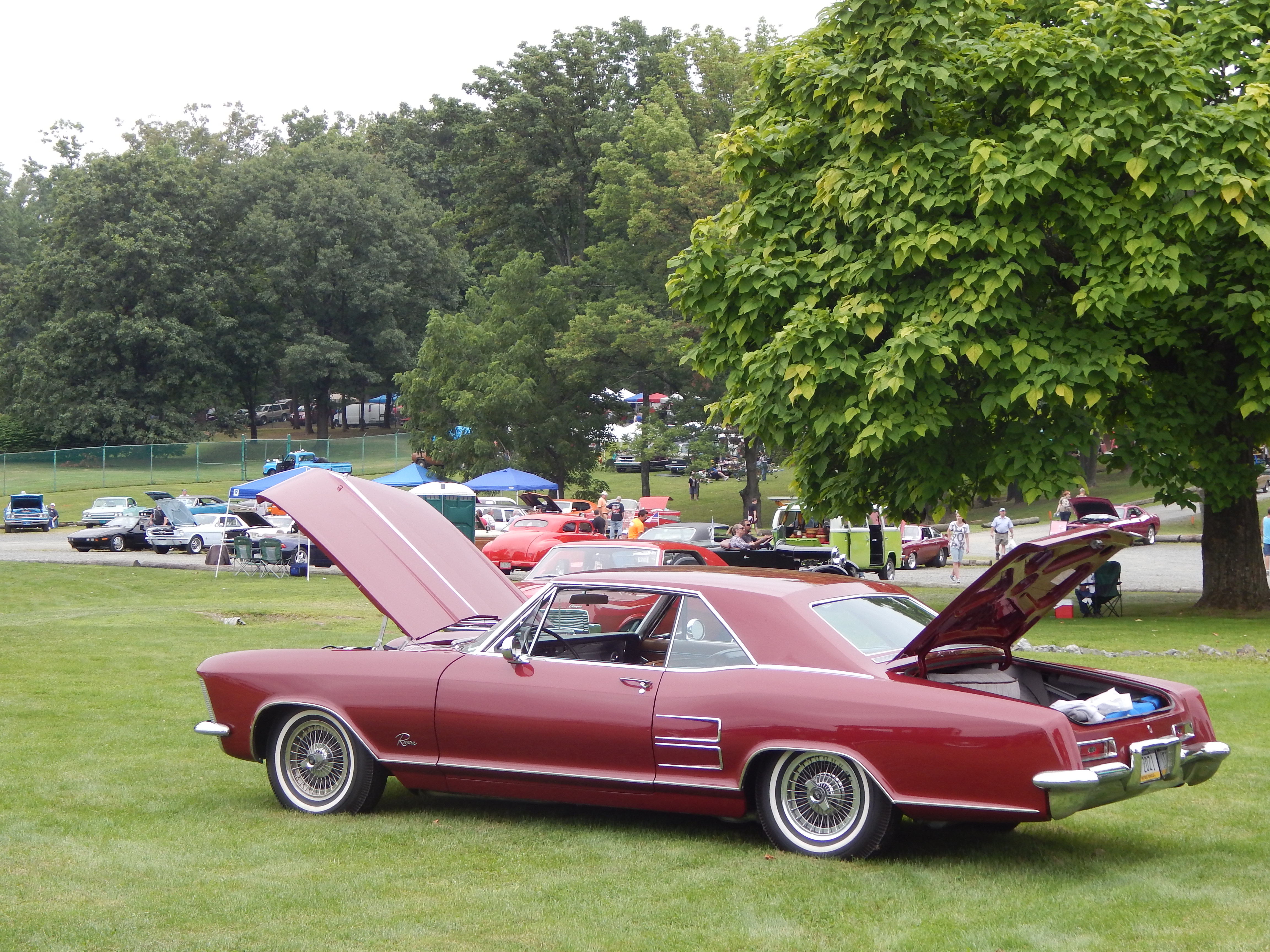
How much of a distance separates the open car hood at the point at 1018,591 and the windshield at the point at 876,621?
0.18 m

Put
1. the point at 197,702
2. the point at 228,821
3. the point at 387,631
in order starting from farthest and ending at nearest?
the point at 387,631, the point at 197,702, the point at 228,821

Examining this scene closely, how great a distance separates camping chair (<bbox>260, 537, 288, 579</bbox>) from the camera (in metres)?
30.9

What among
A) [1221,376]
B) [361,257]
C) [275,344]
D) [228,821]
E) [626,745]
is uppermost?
[361,257]

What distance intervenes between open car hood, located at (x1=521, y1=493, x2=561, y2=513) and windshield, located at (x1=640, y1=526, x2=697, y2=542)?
50.9 ft

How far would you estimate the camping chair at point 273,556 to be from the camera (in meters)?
30.9

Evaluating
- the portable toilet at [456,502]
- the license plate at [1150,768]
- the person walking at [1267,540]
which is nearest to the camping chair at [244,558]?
the portable toilet at [456,502]

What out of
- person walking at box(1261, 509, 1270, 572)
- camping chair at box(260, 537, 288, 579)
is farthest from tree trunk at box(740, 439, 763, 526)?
person walking at box(1261, 509, 1270, 572)

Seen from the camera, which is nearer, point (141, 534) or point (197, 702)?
point (197, 702)

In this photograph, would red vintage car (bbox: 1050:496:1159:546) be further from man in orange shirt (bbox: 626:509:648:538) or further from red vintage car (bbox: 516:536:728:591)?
red vintage car (bbox: 516:536:728:591)

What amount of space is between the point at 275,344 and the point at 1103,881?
78282 mm

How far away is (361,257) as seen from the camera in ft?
263

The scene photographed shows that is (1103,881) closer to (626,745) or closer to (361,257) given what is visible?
(626,745)

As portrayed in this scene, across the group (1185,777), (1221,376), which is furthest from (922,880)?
(1221,376)

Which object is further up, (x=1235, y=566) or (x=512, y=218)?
(x=512, y=218)
